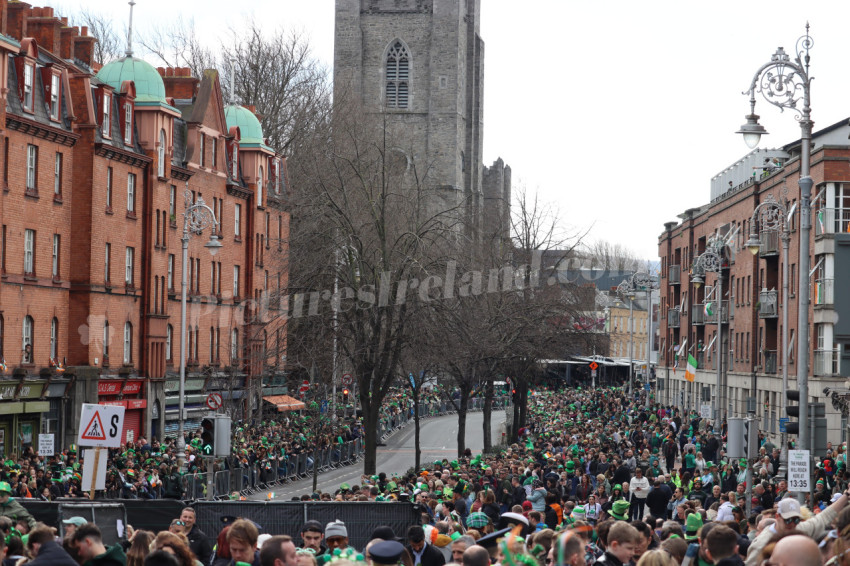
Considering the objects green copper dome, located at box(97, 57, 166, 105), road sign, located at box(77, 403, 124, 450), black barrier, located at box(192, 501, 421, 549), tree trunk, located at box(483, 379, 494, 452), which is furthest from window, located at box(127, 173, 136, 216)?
black barrier, located at box(192, 501, 421, 549)

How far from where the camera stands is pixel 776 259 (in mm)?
55562

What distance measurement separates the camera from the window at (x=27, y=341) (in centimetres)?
3934

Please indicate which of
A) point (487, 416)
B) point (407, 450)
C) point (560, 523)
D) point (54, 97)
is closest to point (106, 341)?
point (54, 97)

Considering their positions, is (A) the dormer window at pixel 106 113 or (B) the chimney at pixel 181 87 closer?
(A) the dormer window at pixel 106 113

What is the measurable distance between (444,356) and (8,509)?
2510 cm

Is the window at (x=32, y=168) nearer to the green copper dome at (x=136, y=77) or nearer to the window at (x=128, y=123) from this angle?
the window at (x=128, y=123)

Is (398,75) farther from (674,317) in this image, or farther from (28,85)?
(28,85)

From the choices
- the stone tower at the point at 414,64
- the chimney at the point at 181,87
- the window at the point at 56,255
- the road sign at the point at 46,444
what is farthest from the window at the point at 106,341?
the stone tower at the point at 414,64

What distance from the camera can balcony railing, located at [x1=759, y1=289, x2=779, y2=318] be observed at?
54281mm

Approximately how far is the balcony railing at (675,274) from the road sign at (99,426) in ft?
214

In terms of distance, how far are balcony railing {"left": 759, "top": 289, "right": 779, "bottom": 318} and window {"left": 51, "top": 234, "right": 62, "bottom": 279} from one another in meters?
28.2

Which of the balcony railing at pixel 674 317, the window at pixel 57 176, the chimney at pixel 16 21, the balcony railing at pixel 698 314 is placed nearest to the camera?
the window at pixel 57 176

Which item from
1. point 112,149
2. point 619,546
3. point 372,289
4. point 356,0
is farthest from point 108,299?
Answer: point 356,0

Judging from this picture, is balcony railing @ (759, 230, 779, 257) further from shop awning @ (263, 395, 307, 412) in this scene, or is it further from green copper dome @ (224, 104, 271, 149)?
green copper dome @ (224, 104, 271, 149)
